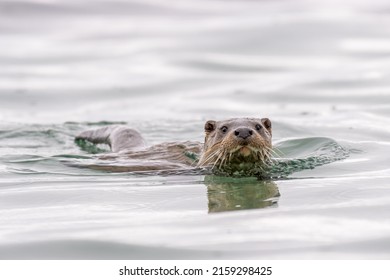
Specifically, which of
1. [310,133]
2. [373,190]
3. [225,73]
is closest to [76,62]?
[225,73]

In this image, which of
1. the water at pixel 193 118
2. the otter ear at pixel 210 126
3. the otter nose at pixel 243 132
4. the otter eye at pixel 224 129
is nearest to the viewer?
the water at pixel 193 118

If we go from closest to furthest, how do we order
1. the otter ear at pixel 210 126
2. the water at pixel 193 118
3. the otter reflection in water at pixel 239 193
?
the water at pixel 193 118, the otter reflection in water at pixel 239 193, the otter ear at pixel 210 126

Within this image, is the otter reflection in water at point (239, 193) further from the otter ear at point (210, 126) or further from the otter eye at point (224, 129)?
the otter ear at point (210, 126)

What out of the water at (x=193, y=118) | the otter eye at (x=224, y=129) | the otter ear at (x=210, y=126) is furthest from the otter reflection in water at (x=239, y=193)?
the otter ear at (x=210, y=126)

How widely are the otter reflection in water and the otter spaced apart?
0.15 metres

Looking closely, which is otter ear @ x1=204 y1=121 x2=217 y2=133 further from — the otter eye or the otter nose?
the otter nose

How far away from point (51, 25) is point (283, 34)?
450 cm

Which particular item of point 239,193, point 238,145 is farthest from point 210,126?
point 239,193

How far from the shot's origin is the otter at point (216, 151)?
27.2ft

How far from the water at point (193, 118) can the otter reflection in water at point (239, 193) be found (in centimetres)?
2

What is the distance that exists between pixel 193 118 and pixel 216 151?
4201 millimetres

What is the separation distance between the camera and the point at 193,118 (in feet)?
41.9

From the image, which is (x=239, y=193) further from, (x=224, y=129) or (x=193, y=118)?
(x=193, y=118)

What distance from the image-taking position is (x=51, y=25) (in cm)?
1886
